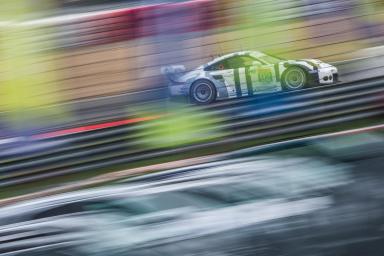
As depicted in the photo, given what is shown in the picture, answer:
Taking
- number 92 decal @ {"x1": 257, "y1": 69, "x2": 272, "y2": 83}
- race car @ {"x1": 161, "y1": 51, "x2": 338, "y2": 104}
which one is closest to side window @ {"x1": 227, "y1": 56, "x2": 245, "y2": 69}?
race car @ {"x1": 161, "y1": 51, "x2": 338, "y2": 104}

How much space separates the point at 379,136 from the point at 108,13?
3836 millimetres

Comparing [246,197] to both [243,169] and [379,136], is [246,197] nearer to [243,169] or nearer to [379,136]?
[243,169]

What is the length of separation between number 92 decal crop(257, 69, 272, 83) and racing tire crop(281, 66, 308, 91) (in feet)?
0.39

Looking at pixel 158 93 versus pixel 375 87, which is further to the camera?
pixel 375 87

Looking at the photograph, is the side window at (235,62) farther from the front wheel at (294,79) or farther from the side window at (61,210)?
the side window at (61,210)

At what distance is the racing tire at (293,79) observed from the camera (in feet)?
18.7

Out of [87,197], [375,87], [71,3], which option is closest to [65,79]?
[71,3]

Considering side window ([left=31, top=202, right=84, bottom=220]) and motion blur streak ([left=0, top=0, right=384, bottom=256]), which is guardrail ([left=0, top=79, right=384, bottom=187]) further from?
side window ([left=31, top=202, right=84, bottom=220])

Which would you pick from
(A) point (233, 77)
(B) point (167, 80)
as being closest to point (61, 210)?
(B) point (167, 80)

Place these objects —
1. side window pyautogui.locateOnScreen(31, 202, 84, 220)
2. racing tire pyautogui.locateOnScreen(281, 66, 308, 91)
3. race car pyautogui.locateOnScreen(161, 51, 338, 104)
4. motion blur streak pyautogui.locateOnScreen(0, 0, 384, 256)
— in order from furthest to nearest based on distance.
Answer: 1. racing tire pyautogui.locateOnScreen(281, 66, 308, 91)
2. race car pyautogui.locateOnScreen(161, 51, 338, 104)
3. motion blur streak pyautogui.locateOnScreen(0, 0, 384, 256)
4. side window pyautogui.locateOnScreen(31, 202, 84, 220)

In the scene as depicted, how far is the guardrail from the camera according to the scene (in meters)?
5.49

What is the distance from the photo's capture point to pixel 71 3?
205 inches

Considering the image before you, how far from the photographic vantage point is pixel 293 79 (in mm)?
5719

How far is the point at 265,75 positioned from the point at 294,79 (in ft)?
0.85
